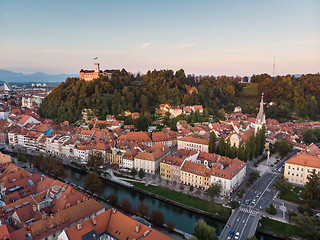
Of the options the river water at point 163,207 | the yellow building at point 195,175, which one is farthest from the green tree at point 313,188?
the yellow building at point 195,175

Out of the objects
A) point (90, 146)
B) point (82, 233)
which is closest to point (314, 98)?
point (90, 146)

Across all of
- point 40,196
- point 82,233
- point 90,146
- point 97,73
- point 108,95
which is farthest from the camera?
point 97,73

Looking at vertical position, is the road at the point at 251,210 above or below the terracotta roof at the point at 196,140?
below

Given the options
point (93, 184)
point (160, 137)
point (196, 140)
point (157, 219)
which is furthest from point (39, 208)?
point (160, 137)

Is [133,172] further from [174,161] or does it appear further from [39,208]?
[39,208]

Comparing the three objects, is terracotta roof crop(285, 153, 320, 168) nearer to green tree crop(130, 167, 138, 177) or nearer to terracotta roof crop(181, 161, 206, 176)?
terracotta roof crop(181, 161, 206, 176)

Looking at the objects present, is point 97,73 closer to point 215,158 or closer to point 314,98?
point 215,158

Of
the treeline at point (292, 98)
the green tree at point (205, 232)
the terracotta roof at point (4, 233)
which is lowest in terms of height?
the green tree at point (205, 232)

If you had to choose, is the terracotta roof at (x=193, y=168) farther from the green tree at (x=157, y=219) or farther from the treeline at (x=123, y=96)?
the treeline at (x=123, y=96)
